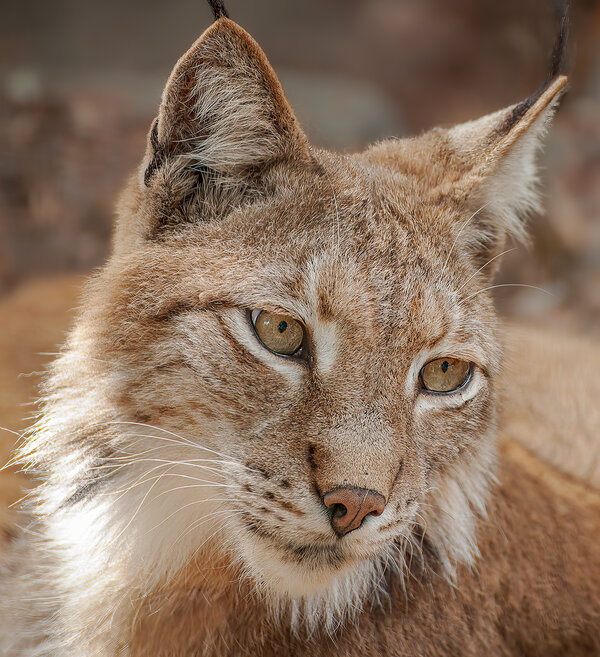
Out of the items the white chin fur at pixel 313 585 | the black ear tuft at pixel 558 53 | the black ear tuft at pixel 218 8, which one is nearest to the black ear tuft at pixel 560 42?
the black ear tuft at pixel 558 53

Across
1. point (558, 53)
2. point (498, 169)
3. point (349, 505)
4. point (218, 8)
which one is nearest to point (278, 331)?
point (349, 505)

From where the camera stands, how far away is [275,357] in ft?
6.55

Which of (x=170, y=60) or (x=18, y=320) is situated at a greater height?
(x=170, y=60)

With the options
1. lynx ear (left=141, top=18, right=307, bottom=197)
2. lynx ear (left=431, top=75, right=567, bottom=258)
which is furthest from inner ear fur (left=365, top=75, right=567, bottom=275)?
lynx ear (left=141, top=18, right=307, bottom=197)

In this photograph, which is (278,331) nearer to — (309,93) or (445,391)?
(445,391)

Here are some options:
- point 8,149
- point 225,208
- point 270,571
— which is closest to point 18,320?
point 8,149

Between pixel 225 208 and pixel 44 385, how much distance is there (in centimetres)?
81

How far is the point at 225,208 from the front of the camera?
2.27 metres

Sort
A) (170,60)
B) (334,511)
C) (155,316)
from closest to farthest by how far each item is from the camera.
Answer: (334,511)
(155,316)
(170,60)

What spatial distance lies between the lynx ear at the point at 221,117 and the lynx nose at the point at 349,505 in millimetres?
1012

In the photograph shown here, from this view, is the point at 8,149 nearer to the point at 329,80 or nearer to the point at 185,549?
the point at 329,80

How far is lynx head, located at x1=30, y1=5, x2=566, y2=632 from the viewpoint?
191 centimetres

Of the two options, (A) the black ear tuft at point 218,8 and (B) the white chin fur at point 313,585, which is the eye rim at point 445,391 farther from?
(A) the black ear tuft at point 218,8

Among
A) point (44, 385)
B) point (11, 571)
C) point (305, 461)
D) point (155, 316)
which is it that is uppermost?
point (155, 316)
